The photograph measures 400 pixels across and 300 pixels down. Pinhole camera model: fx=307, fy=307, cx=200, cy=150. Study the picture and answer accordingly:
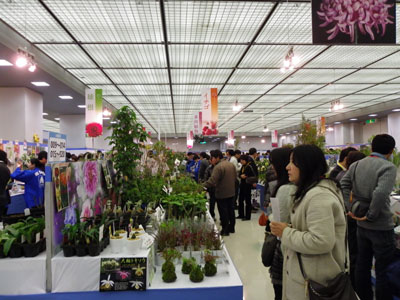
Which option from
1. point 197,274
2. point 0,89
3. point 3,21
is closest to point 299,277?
point 197,274

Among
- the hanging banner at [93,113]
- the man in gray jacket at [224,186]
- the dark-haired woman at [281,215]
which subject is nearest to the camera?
the dark-haired woman at [281,215]

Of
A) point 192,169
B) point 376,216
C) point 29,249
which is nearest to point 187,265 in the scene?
point 29,249

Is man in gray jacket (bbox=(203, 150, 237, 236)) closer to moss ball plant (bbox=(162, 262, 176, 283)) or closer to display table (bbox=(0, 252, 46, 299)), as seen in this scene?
Answer: moss ball plant (bbox=(162, 262, 176, 283))

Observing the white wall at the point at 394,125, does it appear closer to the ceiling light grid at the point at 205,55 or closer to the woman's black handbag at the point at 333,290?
the ceiling light grid at the point at 205,55

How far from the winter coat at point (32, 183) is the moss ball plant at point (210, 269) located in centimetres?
411

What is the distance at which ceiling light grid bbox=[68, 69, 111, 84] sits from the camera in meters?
8.40

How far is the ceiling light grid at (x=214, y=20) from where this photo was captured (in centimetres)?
491

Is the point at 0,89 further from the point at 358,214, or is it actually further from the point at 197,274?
the point at 358,214

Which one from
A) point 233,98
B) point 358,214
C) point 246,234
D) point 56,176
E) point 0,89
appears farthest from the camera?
point 233,98

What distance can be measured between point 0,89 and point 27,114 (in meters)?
1.00

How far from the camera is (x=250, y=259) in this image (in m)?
4.66

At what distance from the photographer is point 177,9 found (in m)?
5.02

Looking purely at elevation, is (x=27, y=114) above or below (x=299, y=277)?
above

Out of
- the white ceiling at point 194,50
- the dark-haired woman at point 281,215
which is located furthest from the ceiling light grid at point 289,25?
the dark-haired woman at point 281,215
